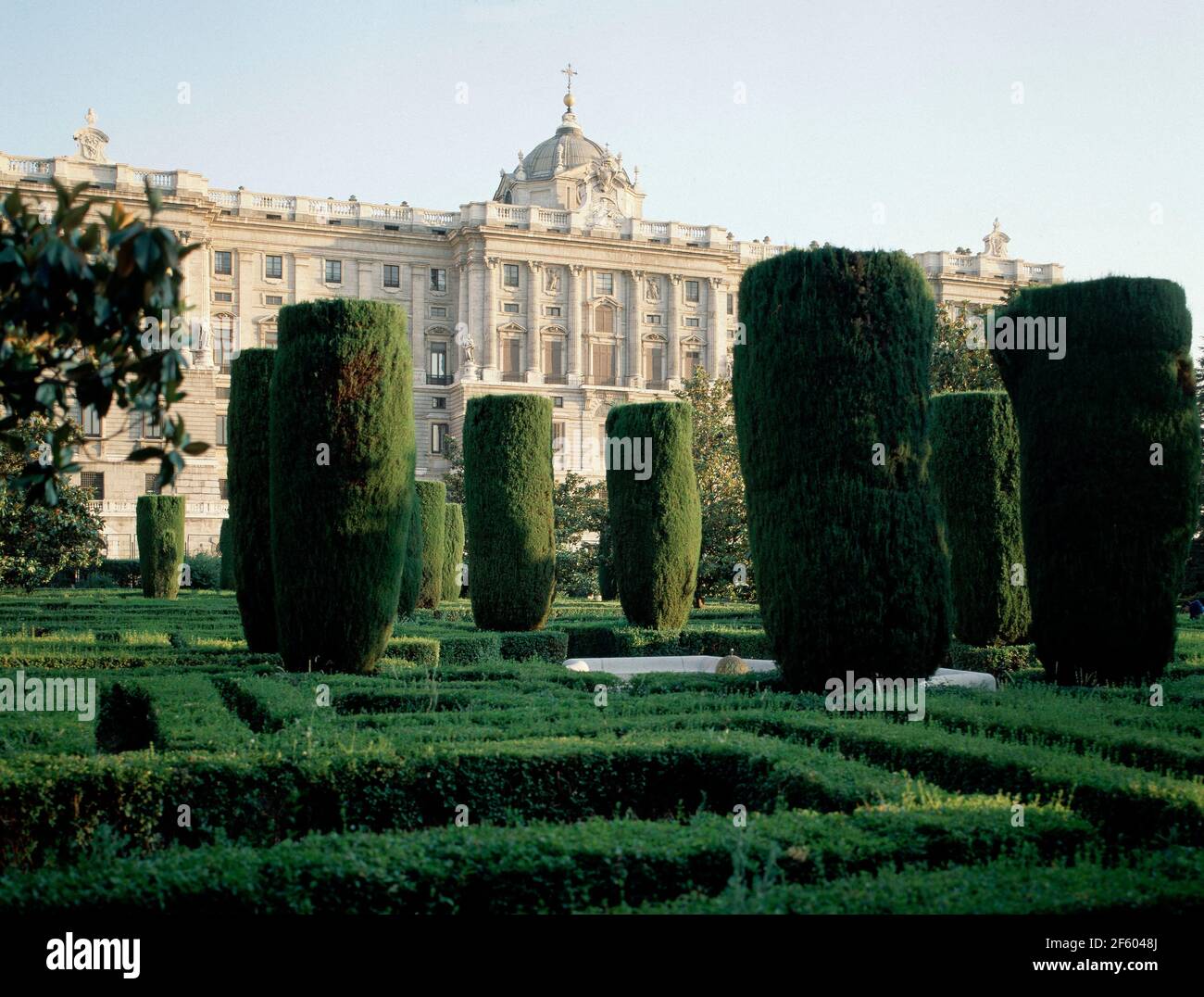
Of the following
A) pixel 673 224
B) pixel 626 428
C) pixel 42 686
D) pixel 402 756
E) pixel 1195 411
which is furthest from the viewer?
pixel 673 224

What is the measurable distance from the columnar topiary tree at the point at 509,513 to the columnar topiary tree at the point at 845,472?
22.1ft

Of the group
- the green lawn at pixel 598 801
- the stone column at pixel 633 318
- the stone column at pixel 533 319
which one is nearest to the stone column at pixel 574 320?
the stone column at pixel 533 319

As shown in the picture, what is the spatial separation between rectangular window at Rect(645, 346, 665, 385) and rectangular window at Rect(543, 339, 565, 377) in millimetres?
4977

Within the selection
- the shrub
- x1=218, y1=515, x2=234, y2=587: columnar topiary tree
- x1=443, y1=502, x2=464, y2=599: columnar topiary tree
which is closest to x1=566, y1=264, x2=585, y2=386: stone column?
x1=218, y1=515, x2=234, y2=587: columnar topiary tree

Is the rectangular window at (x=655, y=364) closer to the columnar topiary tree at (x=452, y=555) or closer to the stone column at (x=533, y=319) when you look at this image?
the stone column at (x=533, y=319)

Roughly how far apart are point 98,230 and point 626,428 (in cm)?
1375

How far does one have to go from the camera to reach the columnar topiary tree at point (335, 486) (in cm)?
1070

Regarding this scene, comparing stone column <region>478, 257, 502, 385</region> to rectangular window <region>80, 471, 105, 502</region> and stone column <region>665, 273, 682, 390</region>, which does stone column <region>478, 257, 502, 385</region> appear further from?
rectangular window <region>80, 471, 105, 502</region>

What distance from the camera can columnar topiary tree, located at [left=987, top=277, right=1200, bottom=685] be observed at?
9.90 m

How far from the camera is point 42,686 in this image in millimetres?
8734
